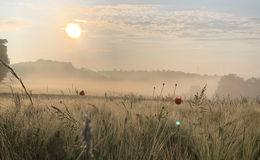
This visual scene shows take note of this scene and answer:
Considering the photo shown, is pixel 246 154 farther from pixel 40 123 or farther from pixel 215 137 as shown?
pixel 40 123

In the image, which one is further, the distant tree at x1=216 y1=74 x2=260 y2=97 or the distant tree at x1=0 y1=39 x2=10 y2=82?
the distant tree at x1=216 y1=74 x2=260 y2=97

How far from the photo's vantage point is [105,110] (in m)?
4.73

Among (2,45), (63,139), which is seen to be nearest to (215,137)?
(63,139)

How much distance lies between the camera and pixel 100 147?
2.54 metres

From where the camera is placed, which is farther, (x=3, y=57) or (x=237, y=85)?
(x=237, y=85)

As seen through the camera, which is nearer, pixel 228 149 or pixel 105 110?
pixel 228 149

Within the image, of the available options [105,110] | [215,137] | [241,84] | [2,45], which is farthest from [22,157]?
[241,84]

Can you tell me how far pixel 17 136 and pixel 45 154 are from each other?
296mm

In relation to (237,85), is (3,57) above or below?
above

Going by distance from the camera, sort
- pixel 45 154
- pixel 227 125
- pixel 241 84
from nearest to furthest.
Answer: pixel 45 154 < pixel 227 125 < pixel 241 84

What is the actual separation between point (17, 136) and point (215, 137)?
1.49 metres

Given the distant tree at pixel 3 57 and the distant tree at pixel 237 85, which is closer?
the distant tree at pixel 3 57

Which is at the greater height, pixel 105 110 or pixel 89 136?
pixel 89 136

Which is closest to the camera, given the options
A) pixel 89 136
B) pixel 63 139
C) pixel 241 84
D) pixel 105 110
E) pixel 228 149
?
pixel 89 136
